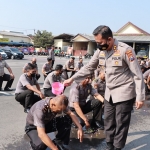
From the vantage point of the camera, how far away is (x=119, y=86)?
306 cm

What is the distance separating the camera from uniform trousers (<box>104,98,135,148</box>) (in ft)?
10.1

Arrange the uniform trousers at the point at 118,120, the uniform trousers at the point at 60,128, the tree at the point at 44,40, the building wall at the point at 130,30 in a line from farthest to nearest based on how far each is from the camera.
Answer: the tree at the point at 44,40
the building wall at the point at 130,30
the uniform trousers at the point at 60,128
the uniform trousers at the point at 118,120

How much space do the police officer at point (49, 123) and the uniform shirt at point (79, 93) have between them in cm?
71

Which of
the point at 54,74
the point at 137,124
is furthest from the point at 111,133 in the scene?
the point at 54,74

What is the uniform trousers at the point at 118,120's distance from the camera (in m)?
3.09

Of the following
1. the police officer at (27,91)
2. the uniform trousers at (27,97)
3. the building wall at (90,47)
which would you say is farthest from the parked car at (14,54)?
the uniform trousers at (27,97)

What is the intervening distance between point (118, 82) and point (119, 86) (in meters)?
0.05

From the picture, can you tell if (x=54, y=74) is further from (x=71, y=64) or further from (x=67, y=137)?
(x=71, y=64)

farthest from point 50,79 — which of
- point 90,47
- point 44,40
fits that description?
point 44,40

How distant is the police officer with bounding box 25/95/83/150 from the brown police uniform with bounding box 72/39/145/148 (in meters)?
0.47

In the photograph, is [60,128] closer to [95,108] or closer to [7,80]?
[95,108]

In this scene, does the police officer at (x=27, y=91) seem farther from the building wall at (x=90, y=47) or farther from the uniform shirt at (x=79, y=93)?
the building wall at (x=90, y=47)

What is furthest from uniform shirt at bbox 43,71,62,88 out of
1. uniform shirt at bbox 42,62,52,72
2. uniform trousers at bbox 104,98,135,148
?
uniform shirt at bbox 42,62,52,72

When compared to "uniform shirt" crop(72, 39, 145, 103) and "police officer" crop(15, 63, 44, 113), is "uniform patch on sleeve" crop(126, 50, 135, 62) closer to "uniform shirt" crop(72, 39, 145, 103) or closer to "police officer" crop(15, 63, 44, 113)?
"uniform shirt" crop(72, 39, 145, 103)
